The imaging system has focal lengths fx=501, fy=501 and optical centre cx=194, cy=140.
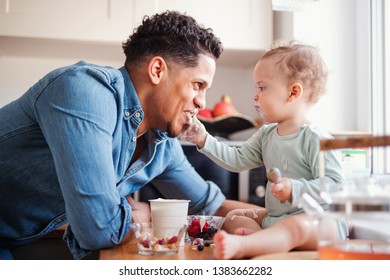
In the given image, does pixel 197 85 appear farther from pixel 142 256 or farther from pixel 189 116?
pixel 142 256

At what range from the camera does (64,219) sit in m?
0.82

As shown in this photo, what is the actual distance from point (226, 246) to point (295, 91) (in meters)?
0.30

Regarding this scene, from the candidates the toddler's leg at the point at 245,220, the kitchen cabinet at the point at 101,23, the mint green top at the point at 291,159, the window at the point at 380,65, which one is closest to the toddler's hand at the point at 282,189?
the mint green top at the point at 291,159

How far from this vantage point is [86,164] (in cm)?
61

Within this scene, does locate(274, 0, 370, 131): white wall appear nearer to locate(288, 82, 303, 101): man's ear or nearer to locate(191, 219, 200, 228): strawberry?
locate(288, 82, 303, 101): man's ear

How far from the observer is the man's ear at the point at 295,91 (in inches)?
28.0

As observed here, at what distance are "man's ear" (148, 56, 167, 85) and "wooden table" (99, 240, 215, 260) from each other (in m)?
0.29

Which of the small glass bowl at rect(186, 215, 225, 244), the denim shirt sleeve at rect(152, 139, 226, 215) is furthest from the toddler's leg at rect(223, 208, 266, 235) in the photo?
the denim shirt sleeve at rect(152, 139, 226, 215)

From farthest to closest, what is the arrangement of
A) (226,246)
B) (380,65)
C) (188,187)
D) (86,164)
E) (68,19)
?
(68,19) < (380,65) < (188,187) < (86,164) < (226,246)

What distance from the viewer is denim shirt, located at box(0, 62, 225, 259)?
0.61 m

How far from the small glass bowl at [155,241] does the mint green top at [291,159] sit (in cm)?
14

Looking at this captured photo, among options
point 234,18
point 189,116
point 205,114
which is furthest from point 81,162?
point 234,18
